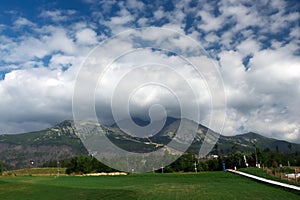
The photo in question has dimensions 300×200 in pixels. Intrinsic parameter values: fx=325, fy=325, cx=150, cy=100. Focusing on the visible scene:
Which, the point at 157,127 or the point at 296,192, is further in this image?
the point at 157,127

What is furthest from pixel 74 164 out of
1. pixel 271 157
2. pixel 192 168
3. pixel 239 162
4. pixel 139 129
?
pixel 139 129

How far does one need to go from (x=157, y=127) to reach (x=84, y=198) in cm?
1333

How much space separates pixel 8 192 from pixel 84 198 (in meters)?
17.6

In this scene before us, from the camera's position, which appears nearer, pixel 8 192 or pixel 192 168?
pixel 8 192

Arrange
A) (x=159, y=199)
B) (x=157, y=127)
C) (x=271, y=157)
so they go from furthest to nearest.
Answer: (x=271, y=157) < (x=157, y=127) < (x=159, y=199)

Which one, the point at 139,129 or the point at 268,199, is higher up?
the point at 139,129

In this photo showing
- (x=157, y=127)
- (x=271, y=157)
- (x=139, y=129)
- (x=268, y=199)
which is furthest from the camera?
(x=271, y=157)

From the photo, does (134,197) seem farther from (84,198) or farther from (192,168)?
(192,168)

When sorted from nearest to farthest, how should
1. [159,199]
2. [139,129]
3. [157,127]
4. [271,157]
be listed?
→ [159,199] < [157,127] < [139,129] < [271,157]

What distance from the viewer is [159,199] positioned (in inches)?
1267

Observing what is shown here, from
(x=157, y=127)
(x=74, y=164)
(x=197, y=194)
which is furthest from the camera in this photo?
(x=74, y=164)

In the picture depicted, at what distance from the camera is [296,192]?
33.6m

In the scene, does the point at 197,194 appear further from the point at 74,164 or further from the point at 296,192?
the point at 74,164

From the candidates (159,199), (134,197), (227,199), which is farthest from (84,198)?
(227,199)
